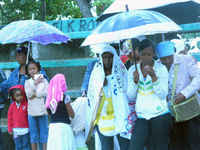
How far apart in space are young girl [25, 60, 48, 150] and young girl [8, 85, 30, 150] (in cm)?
17

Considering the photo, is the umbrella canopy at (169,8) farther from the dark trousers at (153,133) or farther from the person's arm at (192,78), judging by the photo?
the dark trousers at (153,133)

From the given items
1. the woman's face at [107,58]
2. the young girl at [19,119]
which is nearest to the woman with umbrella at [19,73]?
the young girl at [19,119]

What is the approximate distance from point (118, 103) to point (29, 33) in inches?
77.5

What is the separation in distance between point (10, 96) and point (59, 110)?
1.18 metres

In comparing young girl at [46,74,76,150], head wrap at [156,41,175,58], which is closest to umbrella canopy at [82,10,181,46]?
head wrap at [156,41,175,58]

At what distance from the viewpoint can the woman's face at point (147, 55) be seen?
4.07 m

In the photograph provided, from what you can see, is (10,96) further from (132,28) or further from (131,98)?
(132,28)

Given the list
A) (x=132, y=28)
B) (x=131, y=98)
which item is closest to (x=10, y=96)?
(x=131, y=98)

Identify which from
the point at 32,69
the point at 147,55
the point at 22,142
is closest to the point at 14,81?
the point at 32,69

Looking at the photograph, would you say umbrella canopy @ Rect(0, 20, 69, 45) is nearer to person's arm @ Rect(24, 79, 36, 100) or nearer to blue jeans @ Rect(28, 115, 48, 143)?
person's arm @ Rect(24, 79, 36, 100)

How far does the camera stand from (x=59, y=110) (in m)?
4.94

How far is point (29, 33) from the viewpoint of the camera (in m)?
5.46

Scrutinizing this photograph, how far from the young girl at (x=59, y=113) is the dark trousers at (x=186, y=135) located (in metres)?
1.49

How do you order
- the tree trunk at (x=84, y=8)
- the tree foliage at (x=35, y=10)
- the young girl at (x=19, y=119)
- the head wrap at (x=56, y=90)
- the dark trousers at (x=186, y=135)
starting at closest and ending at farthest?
the dark trousers at (x=186, y=135)
the head wrap at (x=56, y=90)
the young girl at (x=19, y=119)
the tree trunk at (x=84, y=8)
the tree foliage at (x=35, y=10)
